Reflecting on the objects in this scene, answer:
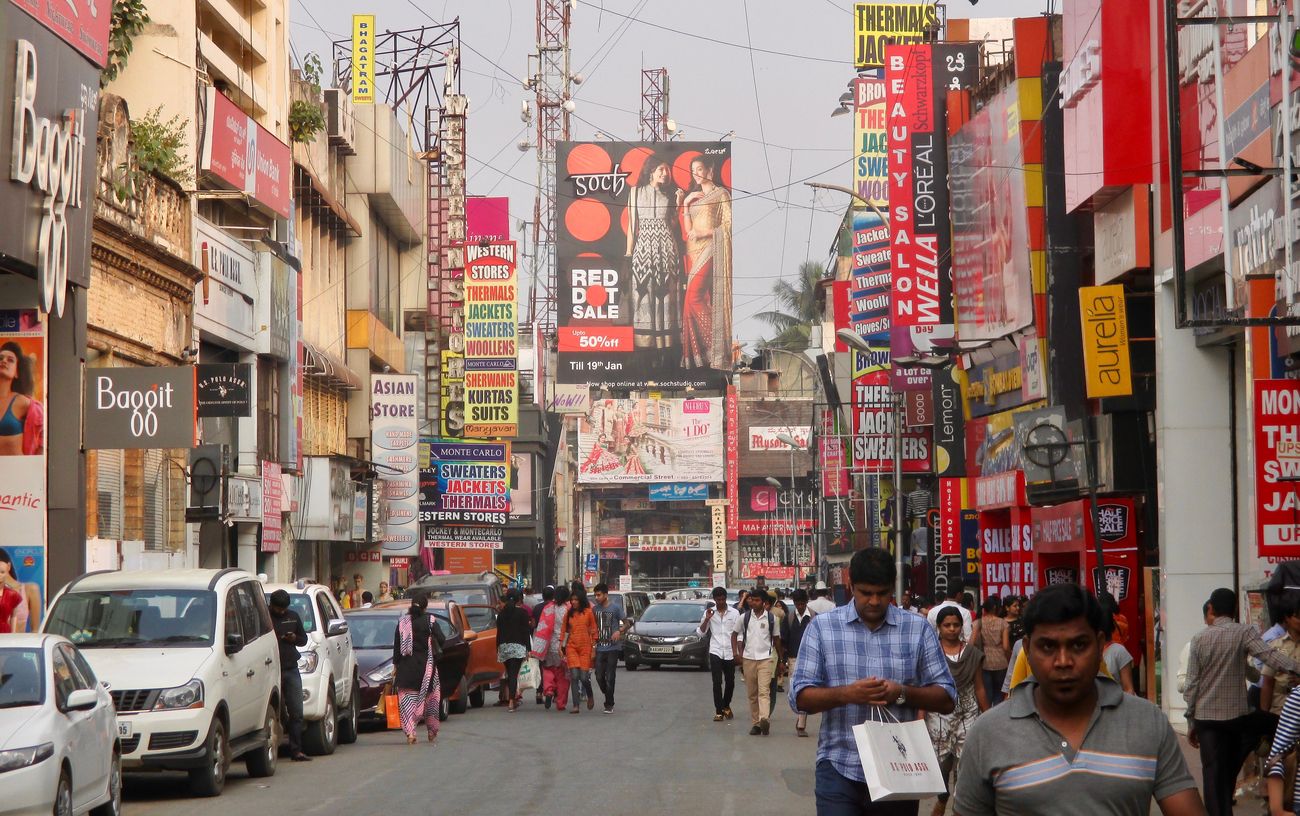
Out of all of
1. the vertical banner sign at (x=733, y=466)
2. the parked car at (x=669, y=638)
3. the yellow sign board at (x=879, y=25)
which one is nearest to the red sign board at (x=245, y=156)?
the parked car at (x=669, y=638)

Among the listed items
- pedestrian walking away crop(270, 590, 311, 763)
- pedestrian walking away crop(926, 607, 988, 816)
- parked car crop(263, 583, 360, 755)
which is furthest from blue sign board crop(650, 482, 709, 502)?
pedestrian walking away crop(926, 607, 988, 816)

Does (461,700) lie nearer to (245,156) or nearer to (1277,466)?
(1277,466)

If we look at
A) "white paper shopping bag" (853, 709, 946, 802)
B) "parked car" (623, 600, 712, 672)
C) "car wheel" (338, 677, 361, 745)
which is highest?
"white paper shopping bag" (853, 709, 946, 802)

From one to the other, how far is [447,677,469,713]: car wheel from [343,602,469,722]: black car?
2.42 feet

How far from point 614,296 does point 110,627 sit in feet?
259

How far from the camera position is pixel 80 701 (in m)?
11.8

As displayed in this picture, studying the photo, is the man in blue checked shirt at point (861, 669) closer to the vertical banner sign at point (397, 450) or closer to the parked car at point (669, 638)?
the parked car at point (669, 638)

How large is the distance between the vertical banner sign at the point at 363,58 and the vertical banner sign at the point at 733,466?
50.3m

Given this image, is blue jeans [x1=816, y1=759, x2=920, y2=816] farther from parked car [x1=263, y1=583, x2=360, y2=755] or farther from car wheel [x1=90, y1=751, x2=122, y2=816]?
parked car [x1=263, y1=583, x2=360, y2=755]

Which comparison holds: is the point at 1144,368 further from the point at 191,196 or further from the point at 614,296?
the point at 614,296

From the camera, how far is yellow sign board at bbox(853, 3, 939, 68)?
6581 centimetres

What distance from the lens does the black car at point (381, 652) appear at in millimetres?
23922

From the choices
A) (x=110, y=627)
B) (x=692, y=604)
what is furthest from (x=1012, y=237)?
(x=110, y=627)

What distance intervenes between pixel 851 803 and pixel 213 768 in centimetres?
892
